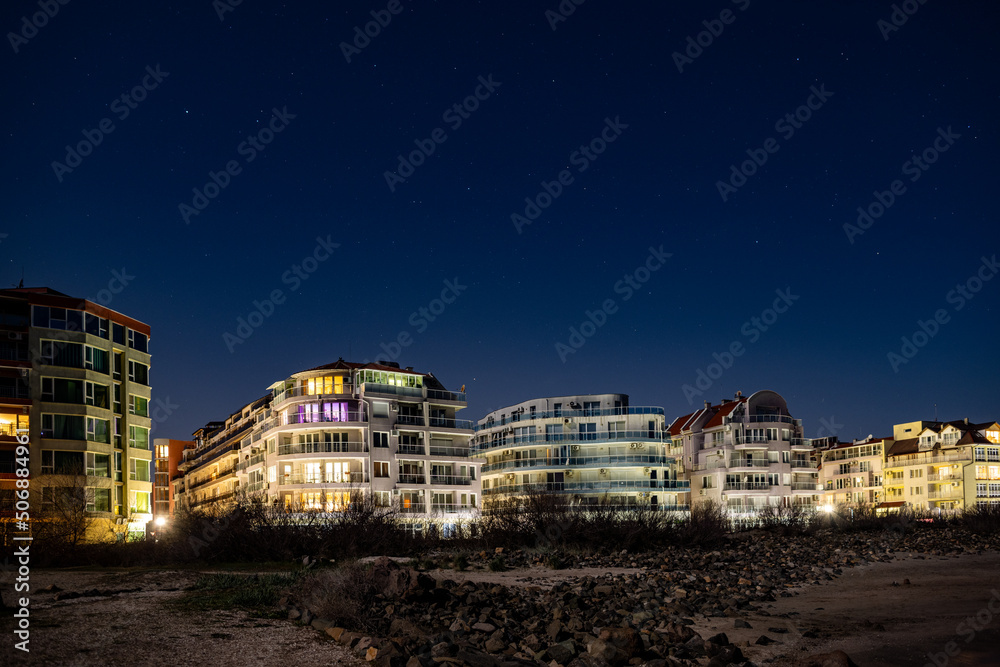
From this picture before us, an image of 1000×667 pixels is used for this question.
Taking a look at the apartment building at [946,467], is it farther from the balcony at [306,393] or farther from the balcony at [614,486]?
the balcony at [306,393]

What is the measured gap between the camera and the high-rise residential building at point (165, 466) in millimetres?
146250

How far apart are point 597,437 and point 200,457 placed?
63.8 meters

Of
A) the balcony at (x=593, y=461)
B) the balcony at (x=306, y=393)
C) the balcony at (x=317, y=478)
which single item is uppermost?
the balcony at (x=306, y=393)

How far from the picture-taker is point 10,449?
173 ft

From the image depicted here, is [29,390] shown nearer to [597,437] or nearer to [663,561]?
[663,561]

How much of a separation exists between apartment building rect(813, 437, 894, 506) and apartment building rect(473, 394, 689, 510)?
44744 millimetres

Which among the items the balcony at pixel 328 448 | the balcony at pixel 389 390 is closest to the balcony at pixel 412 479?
the balcony at pixel 328 448

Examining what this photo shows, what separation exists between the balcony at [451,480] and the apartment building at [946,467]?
202 ft

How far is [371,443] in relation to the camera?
72.1 m

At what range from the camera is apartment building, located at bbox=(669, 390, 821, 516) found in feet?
305

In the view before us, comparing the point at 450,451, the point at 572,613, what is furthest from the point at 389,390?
the point at 572,613

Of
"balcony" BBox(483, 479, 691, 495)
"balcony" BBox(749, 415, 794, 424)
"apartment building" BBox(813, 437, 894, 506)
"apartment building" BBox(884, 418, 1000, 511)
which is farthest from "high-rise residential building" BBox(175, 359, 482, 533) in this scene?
"apartment building" BBox(813, 437, 894, 506)

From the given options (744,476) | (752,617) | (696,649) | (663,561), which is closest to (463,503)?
(744,476)
